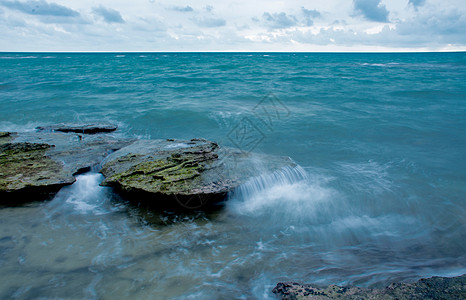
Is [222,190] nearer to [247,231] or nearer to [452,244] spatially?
[247,231]

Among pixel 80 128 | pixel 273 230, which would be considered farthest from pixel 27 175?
pixel 273 230

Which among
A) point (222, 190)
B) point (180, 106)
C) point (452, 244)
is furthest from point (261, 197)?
point (180, 106)

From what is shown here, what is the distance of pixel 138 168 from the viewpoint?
255 inches

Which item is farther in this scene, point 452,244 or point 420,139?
point 420,139

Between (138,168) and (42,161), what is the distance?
2.75 m

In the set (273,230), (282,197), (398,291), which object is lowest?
(273,230)

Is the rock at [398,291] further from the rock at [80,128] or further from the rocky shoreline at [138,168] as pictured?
the rock at [80,128]

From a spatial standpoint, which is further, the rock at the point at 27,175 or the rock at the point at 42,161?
the rock at the point at 42,161

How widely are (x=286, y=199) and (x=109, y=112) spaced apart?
42.9 ft

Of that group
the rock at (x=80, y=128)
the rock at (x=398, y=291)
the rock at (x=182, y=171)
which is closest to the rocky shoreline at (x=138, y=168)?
the rock at (x=182, y=171)

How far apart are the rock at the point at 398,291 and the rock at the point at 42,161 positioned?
5541mm

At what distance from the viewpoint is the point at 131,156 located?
282 inches

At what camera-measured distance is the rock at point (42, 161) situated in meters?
6.04

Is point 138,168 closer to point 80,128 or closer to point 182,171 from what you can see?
point 182,171
